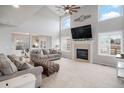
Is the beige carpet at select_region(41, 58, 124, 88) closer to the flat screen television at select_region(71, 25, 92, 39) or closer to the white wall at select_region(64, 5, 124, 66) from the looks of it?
the white wall at select_region(64, 5, 124, 66)

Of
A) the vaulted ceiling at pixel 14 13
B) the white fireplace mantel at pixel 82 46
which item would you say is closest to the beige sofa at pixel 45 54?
the white fireplace mantel at pixel 82 46

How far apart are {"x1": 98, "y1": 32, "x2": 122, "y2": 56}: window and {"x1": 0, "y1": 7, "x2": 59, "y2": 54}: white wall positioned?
14.5 ft

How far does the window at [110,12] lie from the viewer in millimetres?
5044

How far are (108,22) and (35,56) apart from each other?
4937 mm

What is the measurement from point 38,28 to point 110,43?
555 centimetres

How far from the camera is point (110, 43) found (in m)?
5.63

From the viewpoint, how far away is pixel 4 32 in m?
6.59

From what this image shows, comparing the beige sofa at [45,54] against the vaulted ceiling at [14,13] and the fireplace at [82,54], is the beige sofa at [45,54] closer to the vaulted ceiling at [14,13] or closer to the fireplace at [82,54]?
the fireplace at [82,54]

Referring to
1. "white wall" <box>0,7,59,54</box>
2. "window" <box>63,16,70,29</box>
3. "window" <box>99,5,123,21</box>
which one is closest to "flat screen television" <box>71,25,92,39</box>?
"window" <box>99,5,123,21</box>

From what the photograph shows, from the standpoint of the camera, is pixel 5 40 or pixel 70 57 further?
pixel 70 57

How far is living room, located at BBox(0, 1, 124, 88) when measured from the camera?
379 cm
